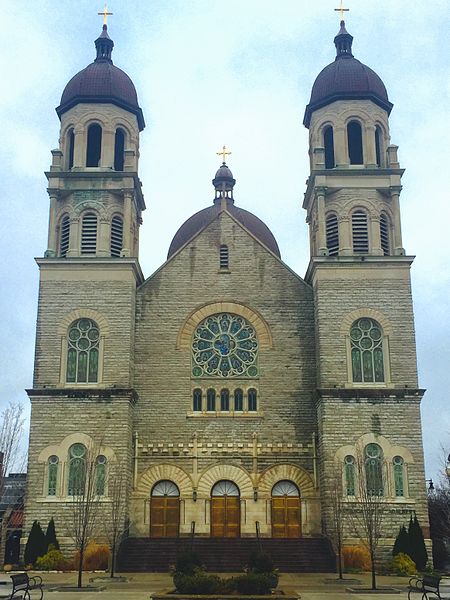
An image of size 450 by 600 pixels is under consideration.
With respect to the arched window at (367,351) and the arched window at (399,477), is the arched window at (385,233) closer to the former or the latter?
the arched window at (367,351)

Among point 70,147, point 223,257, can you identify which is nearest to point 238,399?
point 223,257

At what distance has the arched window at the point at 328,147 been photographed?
131 feet

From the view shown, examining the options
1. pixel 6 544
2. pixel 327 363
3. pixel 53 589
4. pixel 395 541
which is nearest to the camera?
pixel 53 589

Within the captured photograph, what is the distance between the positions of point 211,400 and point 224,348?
97.6 inches

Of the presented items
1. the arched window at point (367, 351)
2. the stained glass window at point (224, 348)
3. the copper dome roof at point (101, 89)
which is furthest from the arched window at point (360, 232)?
the copper dome roof at point (101, 89)

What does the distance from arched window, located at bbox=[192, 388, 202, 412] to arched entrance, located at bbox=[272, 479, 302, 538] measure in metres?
4.83

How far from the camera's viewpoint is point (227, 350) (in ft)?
123

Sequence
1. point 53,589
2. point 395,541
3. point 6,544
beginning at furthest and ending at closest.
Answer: point 6,544 → point 395,541 → point 53,589

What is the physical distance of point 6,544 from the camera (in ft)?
127

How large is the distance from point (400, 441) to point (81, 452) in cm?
1350

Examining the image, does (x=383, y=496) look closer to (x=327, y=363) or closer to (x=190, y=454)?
(x=327, y=363)

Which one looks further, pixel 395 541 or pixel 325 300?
pixel 325 300

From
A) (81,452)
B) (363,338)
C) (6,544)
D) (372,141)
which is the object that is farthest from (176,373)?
(372,141)

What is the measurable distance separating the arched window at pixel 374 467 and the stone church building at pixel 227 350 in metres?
0.09
